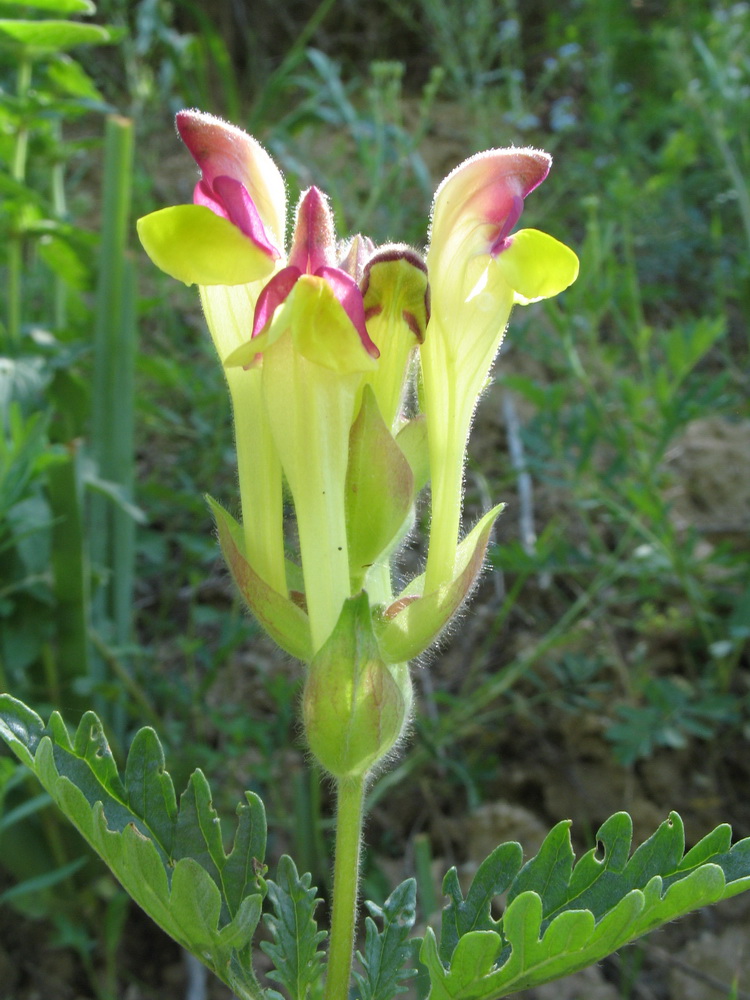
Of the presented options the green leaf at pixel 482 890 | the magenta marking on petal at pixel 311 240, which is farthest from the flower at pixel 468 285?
the green leaf at pixel 482 890

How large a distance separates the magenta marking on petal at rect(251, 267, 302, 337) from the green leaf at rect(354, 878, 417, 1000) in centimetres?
44

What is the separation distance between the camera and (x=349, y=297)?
0.65 metres

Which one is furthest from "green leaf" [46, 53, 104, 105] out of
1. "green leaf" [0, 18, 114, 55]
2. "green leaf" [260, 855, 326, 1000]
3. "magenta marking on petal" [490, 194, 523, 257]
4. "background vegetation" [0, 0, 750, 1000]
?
"green leaf" [260, 855, 326, 1000]

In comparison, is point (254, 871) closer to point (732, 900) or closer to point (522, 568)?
point (522, 568)

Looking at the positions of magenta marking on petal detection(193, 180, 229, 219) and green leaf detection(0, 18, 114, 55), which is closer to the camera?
magenta marking on petal detection(193, 180, 229, 219)

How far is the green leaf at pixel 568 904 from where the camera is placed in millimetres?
571

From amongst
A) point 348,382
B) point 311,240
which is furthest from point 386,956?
point 311,240

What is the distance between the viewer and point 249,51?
3818 millimetres

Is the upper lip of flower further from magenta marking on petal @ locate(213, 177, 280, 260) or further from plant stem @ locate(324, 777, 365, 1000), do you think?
plant stem @ locate(324, 777, 365, 1000)

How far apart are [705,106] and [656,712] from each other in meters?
1.43

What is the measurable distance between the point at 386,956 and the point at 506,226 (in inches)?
22.5

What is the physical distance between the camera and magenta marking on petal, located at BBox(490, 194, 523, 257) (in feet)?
2.39

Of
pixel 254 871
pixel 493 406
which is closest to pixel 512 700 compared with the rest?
Answer: pixel 493 406

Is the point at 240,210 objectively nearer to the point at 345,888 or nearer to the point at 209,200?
the point at 209,200
